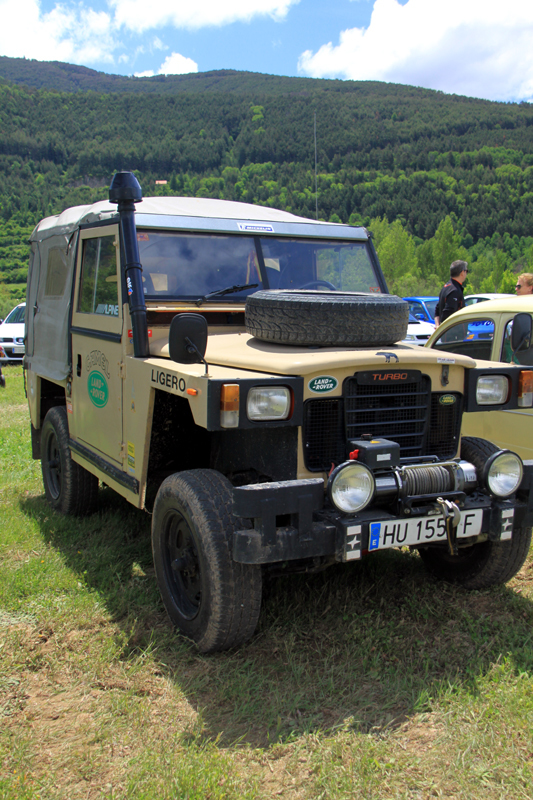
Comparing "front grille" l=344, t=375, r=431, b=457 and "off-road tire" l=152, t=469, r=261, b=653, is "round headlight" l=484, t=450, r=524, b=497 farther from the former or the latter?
"off-road tire" l=152, t=469, r=261, b=653

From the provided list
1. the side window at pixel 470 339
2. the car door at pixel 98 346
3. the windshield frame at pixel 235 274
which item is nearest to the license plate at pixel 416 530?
the car door at pixel 98 346

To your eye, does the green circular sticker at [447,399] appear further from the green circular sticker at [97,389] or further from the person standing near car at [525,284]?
the person standing near car at [525,284]

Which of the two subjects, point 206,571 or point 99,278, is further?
point 99,278

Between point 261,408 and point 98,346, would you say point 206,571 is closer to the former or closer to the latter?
point 261,408

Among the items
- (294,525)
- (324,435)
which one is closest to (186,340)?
(324,435)

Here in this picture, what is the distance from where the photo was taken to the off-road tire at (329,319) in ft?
10.8

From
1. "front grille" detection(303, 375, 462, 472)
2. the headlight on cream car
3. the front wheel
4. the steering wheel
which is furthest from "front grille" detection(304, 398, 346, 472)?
the steering wheel

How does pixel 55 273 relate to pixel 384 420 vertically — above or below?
above

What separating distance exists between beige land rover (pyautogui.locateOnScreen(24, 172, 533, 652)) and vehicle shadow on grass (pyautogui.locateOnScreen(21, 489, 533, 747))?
0.17 metres

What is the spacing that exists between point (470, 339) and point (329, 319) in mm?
2572

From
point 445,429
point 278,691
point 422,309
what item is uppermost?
point 422,309

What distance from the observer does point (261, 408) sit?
113 inches

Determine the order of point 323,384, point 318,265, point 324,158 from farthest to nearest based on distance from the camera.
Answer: point 324,158 < point 318,265 < point 323,384

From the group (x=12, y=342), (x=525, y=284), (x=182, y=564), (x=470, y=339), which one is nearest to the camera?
(x=182, y=564)
